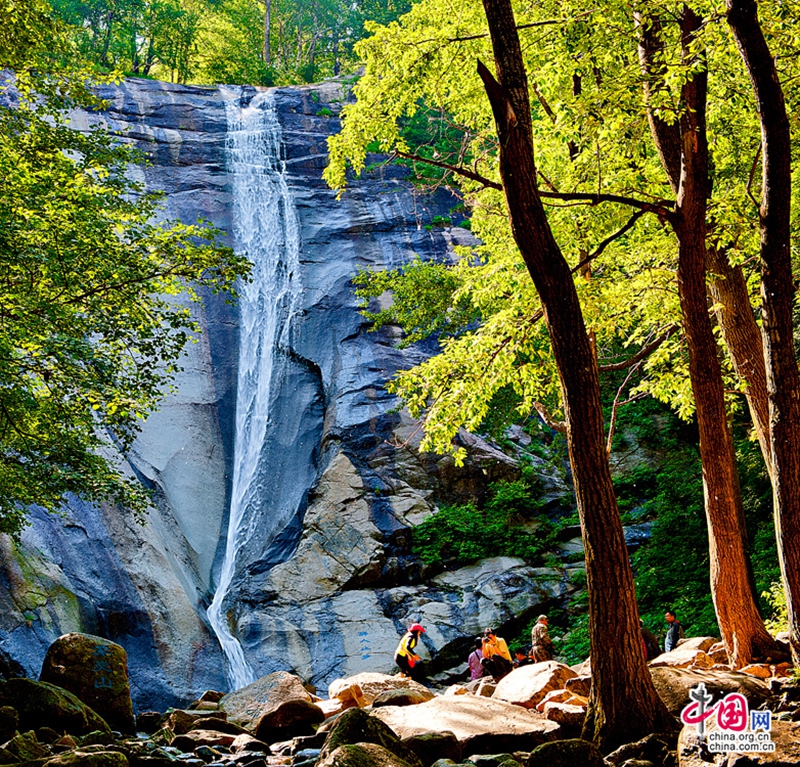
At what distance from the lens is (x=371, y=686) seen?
10.4 m

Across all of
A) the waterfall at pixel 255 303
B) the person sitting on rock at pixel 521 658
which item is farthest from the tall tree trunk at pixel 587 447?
the waterfall at pixel 255 303

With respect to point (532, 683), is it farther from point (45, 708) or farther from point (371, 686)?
point (45, 708)

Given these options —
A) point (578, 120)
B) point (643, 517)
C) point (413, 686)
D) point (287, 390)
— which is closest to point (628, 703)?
point (413, 686)

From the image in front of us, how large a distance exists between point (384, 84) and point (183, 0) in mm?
40532

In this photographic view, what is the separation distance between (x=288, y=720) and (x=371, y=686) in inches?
71.3

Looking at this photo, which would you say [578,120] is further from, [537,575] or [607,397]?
[607,397]

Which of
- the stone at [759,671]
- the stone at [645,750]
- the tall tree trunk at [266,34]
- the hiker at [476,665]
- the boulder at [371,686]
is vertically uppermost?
the tall tree trunk at [266,34]

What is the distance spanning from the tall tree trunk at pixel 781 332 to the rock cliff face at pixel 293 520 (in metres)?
10.0

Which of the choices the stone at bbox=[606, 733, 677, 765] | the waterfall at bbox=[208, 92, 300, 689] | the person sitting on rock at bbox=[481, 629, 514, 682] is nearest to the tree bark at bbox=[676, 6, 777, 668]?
the stone at bbox=[606, 733, 677, 765]

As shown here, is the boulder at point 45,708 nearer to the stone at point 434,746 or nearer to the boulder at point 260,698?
the boulder at point 260,698

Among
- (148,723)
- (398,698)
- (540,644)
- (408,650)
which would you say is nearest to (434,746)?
(398,698)

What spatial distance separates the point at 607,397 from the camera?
21797mm

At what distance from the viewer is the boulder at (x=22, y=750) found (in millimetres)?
5672

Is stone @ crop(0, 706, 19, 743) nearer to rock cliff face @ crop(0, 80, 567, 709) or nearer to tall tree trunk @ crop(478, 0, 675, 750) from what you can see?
rock cliff face @ crop(0, 80, 567, 709)
